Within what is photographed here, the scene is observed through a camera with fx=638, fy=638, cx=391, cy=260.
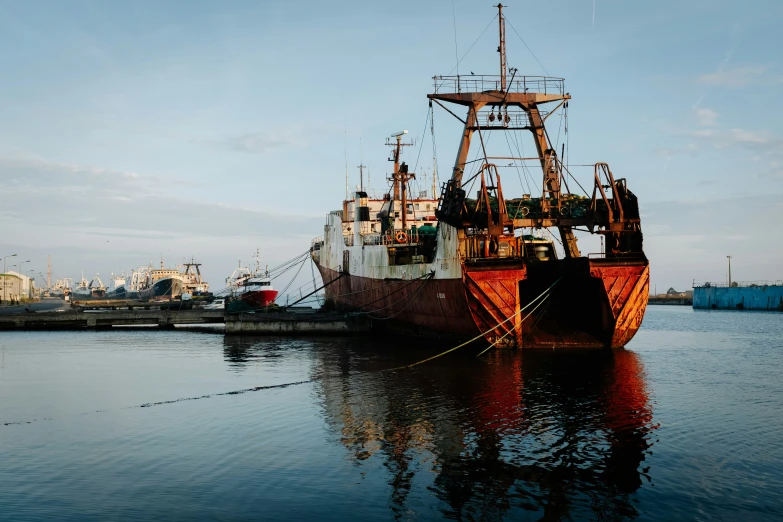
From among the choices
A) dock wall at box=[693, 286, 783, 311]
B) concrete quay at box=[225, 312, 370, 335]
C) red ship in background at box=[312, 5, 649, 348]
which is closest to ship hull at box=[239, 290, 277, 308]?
concrete quay at box=[225, 312, 370, 335]

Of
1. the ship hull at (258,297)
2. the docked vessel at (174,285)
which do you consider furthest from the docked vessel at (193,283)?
the ship hull at (258,297)

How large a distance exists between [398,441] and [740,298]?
3882 inches

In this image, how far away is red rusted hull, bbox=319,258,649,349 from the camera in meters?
28.6

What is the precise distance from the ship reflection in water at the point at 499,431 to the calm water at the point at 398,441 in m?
0.07

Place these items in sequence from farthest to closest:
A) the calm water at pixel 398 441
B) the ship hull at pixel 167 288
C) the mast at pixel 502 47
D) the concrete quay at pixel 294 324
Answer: the ship hull at pixel 167 288 → the concrete quay at pixel 294 324 → the mast at pixel 502 47 → the calm water at pixel 398 441

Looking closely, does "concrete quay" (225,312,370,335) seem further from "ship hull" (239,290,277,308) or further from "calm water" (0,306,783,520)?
"ship hull" (239,290,277,308)

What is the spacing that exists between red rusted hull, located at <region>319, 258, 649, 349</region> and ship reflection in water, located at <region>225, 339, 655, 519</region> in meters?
2.38

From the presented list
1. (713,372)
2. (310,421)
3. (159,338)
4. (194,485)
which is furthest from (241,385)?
(159,338)

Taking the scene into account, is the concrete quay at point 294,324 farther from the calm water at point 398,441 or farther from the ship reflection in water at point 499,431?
the ship reflection in water at point 499,431

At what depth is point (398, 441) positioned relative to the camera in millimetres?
14984

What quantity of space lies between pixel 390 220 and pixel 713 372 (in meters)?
26.2

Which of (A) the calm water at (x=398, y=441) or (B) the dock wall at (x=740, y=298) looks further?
(B) the dock wall at (x=740, y=298)

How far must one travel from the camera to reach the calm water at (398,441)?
1089 cm

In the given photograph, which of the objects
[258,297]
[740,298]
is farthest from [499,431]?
[740,298]
